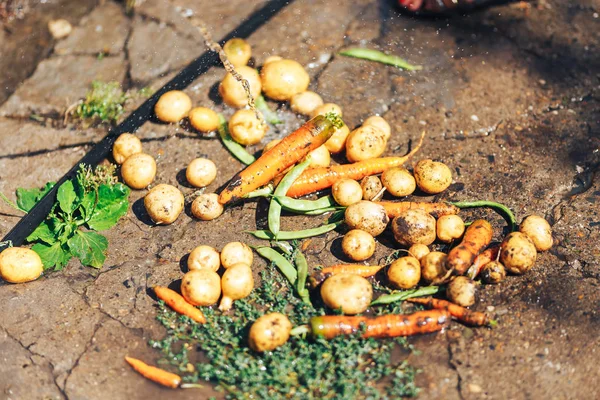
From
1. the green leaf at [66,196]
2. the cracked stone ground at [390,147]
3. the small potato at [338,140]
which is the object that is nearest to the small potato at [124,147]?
the cracked stone ground at [390,147]

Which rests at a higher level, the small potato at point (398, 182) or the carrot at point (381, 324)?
the small potato at point (398, 182)

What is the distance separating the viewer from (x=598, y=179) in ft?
15.4

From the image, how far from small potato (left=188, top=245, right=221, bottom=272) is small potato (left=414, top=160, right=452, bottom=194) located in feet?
5.41

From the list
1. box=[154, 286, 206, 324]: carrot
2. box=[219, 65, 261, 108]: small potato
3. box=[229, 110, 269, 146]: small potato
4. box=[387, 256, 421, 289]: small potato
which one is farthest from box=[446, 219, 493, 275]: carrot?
box=[219, 65, 261, 108]: small potato

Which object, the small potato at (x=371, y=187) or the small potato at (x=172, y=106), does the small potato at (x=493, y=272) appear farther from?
the small potato at (x=172, y=106)

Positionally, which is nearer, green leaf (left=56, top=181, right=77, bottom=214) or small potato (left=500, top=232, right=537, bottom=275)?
small potato (left=500, top=232, right=537, bottom=275)

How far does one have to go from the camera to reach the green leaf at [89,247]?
4.28m

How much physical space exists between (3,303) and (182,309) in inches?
50.4

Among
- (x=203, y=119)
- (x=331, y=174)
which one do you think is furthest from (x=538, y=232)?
(x=203, y=119)

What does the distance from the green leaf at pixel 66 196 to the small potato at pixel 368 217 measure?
2058mm

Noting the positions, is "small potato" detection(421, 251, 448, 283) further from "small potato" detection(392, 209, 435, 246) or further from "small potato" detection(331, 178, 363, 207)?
"small potato" detection(331, 178, 363, 207)

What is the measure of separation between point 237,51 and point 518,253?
3152 mm

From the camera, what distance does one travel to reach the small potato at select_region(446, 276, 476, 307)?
379 centimetres

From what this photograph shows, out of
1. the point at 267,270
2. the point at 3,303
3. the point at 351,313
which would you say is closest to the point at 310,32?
the point at 267,270
